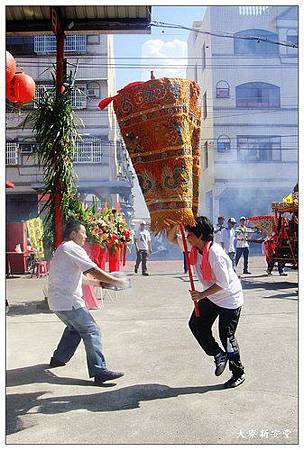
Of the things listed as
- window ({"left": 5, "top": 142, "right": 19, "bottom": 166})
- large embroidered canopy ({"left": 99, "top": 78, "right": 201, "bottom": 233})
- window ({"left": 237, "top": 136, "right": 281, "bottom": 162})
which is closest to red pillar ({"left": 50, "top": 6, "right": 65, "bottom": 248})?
large embroidered canopy ({"left": 99, "top": 78, "right": 201, "bottom": 233})

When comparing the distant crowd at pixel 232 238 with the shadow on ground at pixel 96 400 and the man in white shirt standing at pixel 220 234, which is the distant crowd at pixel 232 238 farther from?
the shadow on ground at pixel 96 400

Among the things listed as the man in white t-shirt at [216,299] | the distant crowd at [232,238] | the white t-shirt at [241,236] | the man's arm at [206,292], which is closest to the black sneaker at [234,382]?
the man in white t-shirt at [216,299]

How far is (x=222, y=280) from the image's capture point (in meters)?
3.47

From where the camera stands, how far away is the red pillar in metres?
4.93

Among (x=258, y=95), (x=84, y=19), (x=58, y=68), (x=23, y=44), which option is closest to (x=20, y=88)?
(x=58, y=68)

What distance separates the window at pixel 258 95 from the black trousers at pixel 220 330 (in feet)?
62.2

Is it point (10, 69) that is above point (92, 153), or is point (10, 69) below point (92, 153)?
below

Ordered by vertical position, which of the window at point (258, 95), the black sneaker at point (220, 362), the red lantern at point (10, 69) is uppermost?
the window at point (258, 95)

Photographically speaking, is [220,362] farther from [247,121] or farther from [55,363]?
[247,121]

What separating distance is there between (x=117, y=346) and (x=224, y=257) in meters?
1.73

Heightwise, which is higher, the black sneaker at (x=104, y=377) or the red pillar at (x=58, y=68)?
the red pillar at (x=58, y=68)

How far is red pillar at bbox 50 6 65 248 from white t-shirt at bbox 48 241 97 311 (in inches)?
66.6

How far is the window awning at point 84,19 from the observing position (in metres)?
4.98

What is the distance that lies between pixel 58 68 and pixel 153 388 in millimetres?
3616
